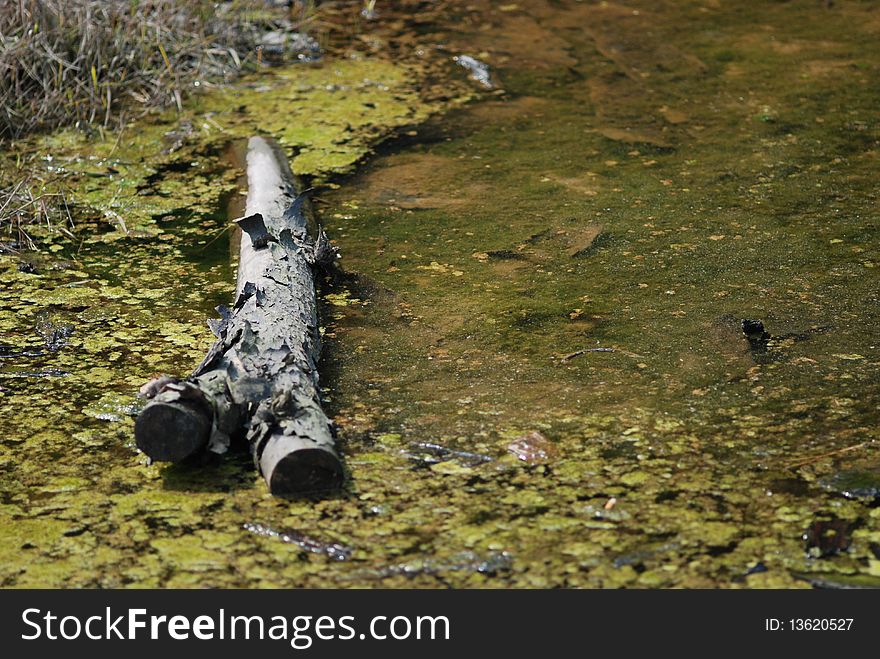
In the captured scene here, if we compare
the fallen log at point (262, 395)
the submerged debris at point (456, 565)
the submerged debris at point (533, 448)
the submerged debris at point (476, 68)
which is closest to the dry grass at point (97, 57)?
the submerged debris at point (476, 68)

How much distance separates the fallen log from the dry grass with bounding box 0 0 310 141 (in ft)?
6.77

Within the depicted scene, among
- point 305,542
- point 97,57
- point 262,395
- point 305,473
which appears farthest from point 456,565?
point 97,57

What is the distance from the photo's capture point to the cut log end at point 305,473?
233cm

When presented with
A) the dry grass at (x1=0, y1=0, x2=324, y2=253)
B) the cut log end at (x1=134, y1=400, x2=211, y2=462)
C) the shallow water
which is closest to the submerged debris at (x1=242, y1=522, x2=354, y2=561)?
the shallow water

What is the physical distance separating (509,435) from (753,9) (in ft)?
15.4

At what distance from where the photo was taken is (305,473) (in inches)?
92.7

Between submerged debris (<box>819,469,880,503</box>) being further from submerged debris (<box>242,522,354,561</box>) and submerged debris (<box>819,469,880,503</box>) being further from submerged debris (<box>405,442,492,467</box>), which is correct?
submerged debris (<box>242,522,354,561</box>)

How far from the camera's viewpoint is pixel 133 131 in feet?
16.2

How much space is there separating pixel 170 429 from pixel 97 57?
312 cm

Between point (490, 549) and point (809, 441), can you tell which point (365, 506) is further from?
point (809, 441)

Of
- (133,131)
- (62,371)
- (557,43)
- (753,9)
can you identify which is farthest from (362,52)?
(62,371)

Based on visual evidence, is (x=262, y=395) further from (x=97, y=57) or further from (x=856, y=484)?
(x=97, y=57)

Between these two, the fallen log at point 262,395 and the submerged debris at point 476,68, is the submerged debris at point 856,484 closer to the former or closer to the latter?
the fallen log at point 262,395

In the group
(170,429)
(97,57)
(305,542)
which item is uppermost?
(97,57)
